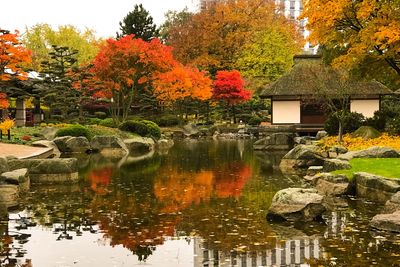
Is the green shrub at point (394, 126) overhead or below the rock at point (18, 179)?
overhead

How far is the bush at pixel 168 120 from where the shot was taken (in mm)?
49750

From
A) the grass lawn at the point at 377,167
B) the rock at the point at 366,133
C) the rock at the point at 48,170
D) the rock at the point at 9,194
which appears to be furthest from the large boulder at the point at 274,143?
the rock at the point at 9,194

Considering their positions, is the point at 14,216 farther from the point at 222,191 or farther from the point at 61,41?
the point at 61,41

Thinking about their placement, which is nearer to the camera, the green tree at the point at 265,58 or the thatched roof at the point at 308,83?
the thatched roof at the point at 308,83

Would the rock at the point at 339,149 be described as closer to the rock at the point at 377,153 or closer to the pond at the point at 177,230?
the rock at the point at 377,153

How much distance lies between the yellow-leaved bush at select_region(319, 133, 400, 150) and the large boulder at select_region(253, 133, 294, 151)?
7895 millimetres

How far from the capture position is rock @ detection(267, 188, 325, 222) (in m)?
10.9

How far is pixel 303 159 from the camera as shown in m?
21.6

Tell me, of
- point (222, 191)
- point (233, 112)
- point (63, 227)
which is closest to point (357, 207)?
point (222, 191)

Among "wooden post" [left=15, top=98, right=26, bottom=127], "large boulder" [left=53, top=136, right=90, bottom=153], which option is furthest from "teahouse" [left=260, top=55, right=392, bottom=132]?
"wooden post" [left=15, top=98, right=26, bottom=127]

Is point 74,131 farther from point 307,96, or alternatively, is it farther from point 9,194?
point 9,194

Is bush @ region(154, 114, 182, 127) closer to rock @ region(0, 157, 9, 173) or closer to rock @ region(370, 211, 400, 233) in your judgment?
rock @ region(0, 157, 9, 173)

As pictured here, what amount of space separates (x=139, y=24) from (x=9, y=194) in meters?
44.6

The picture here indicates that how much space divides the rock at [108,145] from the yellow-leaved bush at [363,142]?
12.4 metres
